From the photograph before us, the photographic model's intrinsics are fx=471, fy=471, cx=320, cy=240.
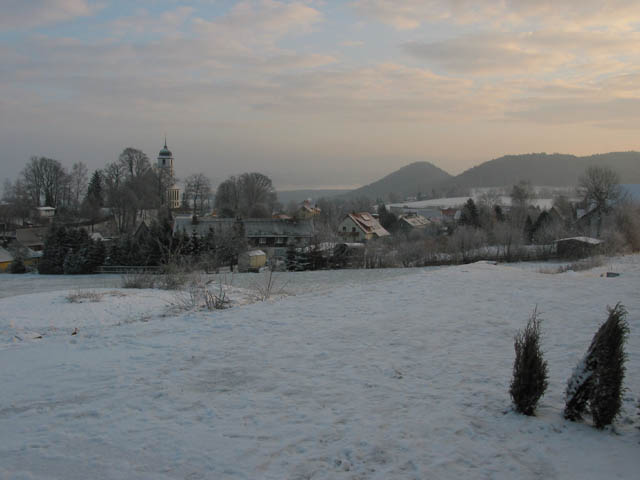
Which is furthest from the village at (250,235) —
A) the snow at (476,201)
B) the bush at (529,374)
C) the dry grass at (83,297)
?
the bush at (529,374)

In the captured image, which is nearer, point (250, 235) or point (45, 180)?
point (250, 235)

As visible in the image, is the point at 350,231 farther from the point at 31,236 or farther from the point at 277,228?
the point at 31,236

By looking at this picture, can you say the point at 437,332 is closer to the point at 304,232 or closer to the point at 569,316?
the point at 569,316

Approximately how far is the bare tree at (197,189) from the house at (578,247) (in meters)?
62.3

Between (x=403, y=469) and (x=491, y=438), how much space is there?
1127 mm

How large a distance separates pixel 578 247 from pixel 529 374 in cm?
3435

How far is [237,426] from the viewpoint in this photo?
17.1 ft

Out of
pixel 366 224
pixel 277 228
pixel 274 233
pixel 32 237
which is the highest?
pixel 366 224

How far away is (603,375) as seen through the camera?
4.84 metres

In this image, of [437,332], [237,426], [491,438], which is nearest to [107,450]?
[237,426]

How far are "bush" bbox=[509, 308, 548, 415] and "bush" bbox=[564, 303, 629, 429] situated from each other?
0.33 metres

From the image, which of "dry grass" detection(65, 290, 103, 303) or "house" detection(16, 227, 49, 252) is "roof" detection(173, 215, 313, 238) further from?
"dry grass" detection(65, 290, 103, 303)

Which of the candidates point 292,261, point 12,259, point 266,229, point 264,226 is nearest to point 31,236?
point 12,259

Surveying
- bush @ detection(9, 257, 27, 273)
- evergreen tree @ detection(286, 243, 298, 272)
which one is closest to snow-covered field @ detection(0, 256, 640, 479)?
evergreen tree @ detection(286, 243, 298, 272)
